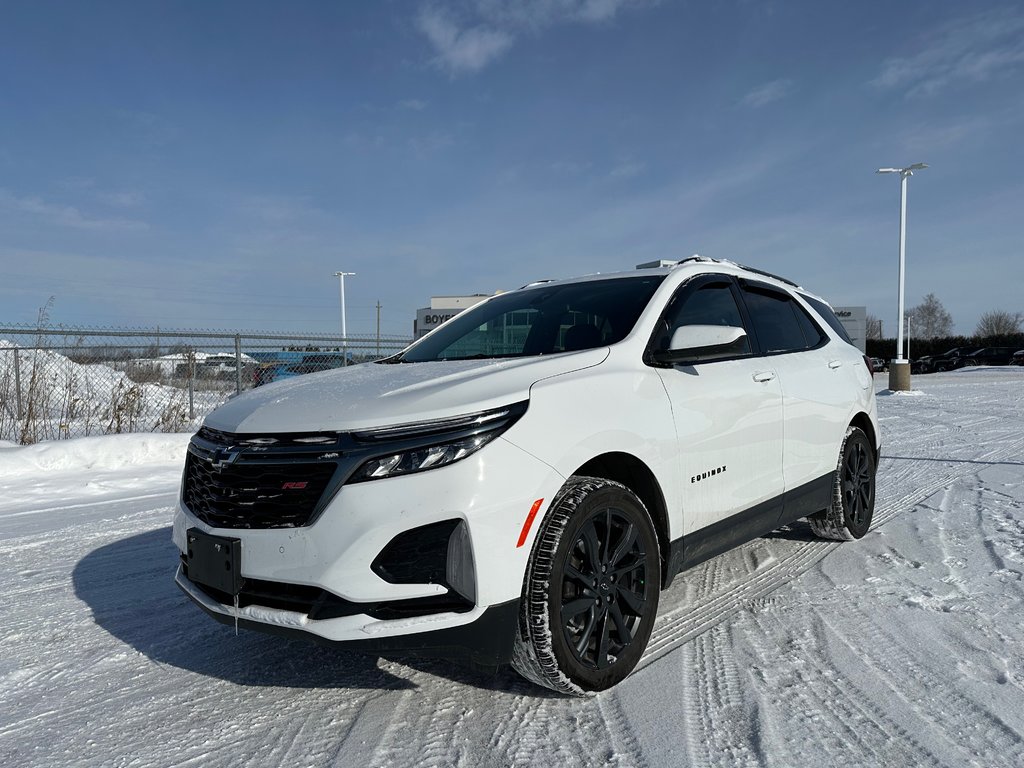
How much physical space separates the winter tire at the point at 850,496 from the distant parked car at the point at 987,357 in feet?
162

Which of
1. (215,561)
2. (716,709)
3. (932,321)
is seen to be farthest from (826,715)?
(932,321)

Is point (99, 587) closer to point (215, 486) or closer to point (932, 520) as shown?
point (215, 486)

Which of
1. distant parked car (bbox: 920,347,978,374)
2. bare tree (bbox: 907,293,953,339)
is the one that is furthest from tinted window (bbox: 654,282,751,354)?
bare tree (bbox: 907,293,953,339)

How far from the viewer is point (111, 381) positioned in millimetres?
9516

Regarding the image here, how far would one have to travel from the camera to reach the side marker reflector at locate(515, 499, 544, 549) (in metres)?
2.37

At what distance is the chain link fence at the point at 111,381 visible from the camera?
8906mm

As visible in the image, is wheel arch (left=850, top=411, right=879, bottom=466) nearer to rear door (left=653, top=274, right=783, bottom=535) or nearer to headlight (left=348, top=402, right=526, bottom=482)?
rear door (left=653, top=274, right=783, bottom=535)

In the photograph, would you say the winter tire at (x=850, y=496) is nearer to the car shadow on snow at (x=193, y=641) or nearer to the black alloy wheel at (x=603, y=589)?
the black alloy wheel at (x=603, y=589)

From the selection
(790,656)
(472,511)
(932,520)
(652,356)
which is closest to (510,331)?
(652,356)

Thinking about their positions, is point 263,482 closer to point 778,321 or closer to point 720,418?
point 720,418

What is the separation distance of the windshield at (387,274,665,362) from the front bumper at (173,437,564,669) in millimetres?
1065

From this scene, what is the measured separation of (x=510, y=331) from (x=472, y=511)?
1.70 m

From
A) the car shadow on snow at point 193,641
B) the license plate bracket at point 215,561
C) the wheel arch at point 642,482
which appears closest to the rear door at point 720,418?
the wheel arch at point 642,482

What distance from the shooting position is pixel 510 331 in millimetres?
3807
